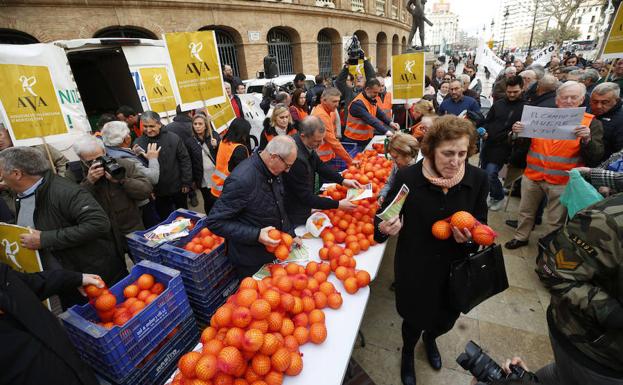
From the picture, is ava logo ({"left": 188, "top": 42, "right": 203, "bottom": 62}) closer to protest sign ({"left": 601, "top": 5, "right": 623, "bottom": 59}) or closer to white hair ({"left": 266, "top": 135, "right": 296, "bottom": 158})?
white hair ({"left": 266, "top": 135, "right": 296, "bottom": 158})

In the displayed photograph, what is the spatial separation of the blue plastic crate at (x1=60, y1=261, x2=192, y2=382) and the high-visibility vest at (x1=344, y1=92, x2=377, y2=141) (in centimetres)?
440

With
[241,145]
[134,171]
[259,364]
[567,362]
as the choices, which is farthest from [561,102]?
[134,171]

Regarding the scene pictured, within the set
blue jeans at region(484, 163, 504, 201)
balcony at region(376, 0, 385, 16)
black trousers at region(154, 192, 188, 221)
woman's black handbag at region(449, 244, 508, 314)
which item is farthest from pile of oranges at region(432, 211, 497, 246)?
balcony at region(376, 0, 385, 16)

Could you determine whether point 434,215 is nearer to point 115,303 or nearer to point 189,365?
point 189,365

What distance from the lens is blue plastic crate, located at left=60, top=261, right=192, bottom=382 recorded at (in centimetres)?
199

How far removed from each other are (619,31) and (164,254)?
7.38 metres

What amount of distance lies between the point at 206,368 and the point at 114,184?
2479mm

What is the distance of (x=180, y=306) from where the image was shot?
2.48 metres

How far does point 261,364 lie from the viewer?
5.30 ft

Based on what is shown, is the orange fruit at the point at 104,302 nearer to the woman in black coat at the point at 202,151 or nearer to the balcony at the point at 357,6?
the woman in black coat at the point at 202,151

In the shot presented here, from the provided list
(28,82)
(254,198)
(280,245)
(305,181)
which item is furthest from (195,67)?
(280,245)

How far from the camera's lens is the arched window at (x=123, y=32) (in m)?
12.1

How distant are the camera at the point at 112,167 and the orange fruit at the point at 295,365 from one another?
2403 millimetres

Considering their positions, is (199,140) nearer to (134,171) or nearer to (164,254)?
(134,171)
